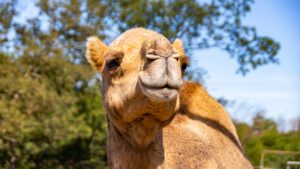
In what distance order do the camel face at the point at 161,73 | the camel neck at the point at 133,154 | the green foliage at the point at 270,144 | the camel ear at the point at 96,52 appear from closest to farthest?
the camel face at the point at 161,73 → the camel neck at the point at 133,154 → the camel ear at the point at 96,52 → the green foliage at the point at 270,144

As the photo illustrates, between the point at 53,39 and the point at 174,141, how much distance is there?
20.4 metres

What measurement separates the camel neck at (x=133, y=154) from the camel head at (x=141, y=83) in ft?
0.25

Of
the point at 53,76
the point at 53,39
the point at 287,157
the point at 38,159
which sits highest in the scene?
the point at 53,39

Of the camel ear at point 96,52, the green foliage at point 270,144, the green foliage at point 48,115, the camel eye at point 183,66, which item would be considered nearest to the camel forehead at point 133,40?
the camel eye at point 183,66

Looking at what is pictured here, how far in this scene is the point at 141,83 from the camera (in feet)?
11.9

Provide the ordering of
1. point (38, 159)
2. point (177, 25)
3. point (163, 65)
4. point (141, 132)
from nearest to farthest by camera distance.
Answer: point (163, 65)
point (141, 132)
point (177, 25)
point (38, 159)

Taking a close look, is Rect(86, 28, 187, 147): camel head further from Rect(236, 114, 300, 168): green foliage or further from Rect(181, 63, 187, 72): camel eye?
Rect(236, 114, 300, 168): green foliage

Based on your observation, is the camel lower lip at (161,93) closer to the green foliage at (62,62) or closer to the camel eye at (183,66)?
the camel eye at (183,66)

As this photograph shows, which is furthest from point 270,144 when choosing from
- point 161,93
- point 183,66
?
point 161,93

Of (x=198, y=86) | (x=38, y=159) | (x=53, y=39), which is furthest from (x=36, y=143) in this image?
(x=198, y=86)

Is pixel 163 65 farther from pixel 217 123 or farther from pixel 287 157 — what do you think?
pixel 287 157

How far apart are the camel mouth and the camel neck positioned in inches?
30.9

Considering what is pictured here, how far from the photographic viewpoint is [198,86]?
6.75 m

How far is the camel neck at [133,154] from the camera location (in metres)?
4.20
